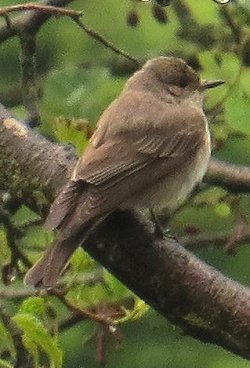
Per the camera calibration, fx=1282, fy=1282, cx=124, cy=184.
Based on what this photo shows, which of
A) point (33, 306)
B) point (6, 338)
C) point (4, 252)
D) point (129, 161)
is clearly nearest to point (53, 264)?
point (33, 306)

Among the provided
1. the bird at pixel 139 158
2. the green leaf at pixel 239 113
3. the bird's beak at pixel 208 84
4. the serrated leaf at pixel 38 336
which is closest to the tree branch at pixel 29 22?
the bird at pixel 139 158

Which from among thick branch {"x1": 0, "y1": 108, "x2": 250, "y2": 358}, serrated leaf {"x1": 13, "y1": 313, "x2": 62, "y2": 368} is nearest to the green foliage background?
serrated leaf {"x1": 13, "y1": 313, "x2": 62, "y2": 368}

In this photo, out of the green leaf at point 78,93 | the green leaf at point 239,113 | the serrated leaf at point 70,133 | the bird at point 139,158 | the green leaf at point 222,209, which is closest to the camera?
the bird at point 139,158

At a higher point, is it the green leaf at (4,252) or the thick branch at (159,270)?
the thick branch at (159,270)

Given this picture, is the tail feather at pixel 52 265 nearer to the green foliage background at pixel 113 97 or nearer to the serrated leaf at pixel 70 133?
the green foliage background at pixel 113 97

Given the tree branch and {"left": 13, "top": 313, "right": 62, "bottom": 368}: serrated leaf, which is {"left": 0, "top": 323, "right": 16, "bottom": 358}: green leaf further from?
the tree branch

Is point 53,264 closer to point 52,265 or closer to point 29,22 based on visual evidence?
point 52,265
